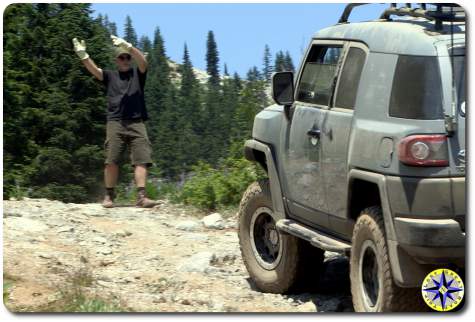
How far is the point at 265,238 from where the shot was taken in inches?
302

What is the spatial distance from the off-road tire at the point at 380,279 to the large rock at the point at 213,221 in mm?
4780

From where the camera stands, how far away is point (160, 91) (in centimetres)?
7744

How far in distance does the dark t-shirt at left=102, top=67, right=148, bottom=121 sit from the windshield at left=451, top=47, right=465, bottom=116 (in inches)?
228

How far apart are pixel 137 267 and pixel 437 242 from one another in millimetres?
3901

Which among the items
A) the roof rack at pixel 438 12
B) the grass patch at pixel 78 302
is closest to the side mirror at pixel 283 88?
the roof rack at pixel 438 12

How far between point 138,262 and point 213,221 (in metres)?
2.10

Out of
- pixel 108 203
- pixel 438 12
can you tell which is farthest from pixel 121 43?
pixel 438 12

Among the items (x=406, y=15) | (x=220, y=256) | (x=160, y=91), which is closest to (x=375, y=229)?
(x=406, y=15)

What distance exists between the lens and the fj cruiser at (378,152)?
5.21 metres

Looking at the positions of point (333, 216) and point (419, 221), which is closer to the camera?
point (419, 221)

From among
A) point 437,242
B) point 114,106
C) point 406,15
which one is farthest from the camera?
point 114,106

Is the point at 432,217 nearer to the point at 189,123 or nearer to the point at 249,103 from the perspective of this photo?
the point at 249,103

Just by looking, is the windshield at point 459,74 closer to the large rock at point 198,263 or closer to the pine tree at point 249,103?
the large rock at point 198,263

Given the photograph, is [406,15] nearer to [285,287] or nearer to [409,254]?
[409,254]
